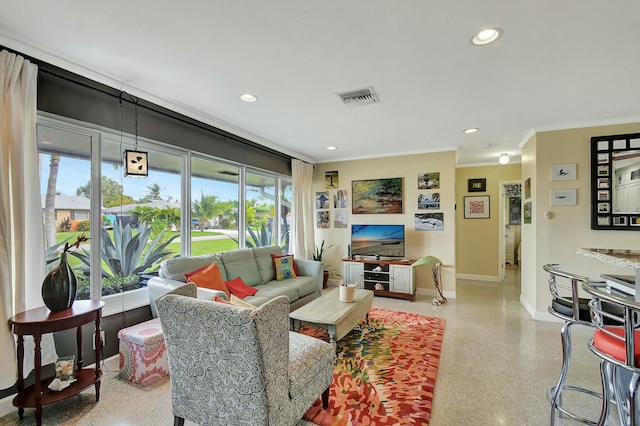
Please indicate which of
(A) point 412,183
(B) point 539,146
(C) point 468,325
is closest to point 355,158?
(A) point 412,183

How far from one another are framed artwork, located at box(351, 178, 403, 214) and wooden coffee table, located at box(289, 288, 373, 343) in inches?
93.4

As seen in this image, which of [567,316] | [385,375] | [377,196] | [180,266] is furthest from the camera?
[377,196]

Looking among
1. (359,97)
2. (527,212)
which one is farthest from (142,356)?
(527,212)

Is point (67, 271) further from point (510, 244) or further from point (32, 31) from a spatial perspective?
point (510, 244)

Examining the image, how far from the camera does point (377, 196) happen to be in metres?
5.49

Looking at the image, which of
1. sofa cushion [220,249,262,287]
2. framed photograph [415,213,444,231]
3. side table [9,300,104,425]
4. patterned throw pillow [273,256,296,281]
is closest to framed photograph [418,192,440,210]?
framed photograph [415,213,444,231]

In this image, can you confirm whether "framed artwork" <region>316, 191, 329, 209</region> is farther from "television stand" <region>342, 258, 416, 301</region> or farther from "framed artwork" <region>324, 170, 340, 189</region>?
"television stand" <region>342, 258, 416, 301</region>

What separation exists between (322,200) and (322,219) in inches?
15.1

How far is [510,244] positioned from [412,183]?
15.2 feet

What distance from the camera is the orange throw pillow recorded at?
9.45 ft

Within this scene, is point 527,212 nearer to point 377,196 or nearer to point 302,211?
point 377,196

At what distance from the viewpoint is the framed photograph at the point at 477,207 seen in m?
6.23

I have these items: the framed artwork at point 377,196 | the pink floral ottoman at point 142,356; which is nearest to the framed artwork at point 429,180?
the framed artwork at point 377,196

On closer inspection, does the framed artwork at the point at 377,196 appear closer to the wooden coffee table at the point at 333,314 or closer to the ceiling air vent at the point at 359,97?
the wooden coffee table at the point at 333,314
